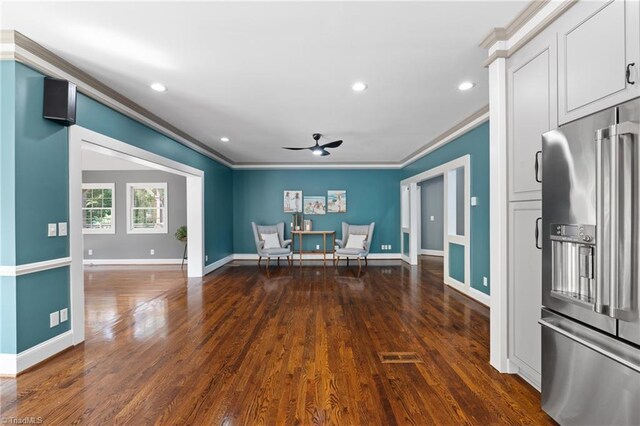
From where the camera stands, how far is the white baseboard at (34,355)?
2258mm

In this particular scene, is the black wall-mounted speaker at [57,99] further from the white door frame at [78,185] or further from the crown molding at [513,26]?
the crown molding at [513,26]

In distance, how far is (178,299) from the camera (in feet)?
14.1

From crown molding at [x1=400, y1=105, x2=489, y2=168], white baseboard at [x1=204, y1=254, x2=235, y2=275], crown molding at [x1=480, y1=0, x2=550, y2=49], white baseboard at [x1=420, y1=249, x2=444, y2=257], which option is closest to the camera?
crown molding at [x1=480, y1=0, x2=550, y2=49]

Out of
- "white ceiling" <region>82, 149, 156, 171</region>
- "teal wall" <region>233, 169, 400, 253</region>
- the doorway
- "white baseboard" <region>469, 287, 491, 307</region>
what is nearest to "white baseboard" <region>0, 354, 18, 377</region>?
"white baseboard" <region>469, 287, 491, 307</region>

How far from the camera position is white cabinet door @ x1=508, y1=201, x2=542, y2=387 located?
196 centimetres

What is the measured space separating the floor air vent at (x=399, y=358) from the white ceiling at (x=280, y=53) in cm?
257

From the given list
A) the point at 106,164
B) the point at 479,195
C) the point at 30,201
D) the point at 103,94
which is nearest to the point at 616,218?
the point at 479,195

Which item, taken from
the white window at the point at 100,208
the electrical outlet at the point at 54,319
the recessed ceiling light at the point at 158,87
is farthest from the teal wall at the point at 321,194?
the electrical outlet at the point at 54,319

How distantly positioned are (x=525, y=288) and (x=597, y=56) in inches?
56.9

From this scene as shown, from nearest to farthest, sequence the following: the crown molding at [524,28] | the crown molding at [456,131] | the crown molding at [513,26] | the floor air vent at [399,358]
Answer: the crown molding at [524,28], the crown molding at [513,26], the floor air vent at [399,358], the crown molding at [456,131]

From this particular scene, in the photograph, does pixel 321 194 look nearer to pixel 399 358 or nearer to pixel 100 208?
pixel 100 208

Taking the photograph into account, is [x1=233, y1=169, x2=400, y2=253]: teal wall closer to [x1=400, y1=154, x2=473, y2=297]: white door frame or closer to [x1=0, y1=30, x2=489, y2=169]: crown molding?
[x1=400, y1=154, x2=473, y2=297]: white door frame

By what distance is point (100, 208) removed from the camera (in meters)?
7.45

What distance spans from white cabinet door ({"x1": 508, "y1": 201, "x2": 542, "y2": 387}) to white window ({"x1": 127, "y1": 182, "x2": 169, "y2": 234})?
24.3ft
